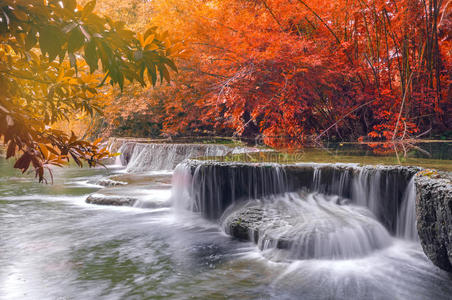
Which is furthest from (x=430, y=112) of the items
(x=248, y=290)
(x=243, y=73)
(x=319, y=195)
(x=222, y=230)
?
(x=248, y=290)

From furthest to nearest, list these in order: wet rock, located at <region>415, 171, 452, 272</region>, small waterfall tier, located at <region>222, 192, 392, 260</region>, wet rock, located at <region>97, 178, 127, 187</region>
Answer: wet rock, located at <region>97, 178, 127, 187</region>
small waterfall tier, located at <region>222, 192, 392, 260</region>
wet rock, located at <region>415, 171, 452, 272</region>

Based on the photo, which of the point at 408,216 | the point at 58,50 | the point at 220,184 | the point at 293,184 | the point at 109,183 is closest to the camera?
the point at 58,50

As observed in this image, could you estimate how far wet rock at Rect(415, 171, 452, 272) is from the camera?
136 inches

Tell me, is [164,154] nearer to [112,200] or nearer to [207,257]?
[112,200]

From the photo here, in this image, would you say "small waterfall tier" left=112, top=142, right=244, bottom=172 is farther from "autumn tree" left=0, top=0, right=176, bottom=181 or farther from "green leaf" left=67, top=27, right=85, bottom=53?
"green leaf" left=67, top=27, right=85, bottom=53

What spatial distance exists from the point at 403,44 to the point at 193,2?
6.78 metres

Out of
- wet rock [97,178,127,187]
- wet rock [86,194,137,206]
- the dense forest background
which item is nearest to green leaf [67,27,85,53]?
wet rock [86,194,137,206]

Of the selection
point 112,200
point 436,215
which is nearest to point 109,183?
point 112,200

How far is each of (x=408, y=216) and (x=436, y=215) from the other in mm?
1406

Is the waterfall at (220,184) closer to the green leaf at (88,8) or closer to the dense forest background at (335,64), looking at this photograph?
the dense forest background at (335,64)

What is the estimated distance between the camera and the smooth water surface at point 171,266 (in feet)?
12.3

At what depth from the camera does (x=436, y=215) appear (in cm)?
360

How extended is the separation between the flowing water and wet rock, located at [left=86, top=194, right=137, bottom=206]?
342 mm

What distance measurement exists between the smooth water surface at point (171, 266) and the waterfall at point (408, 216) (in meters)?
0.11
